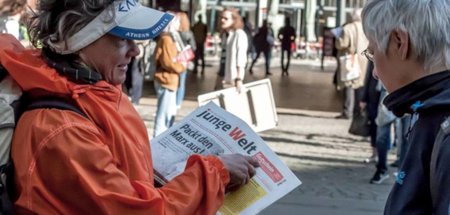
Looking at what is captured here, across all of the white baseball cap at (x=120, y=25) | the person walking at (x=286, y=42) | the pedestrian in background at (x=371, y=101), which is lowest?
the person walking at (x=286, y=42)

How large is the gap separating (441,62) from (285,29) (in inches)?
1005

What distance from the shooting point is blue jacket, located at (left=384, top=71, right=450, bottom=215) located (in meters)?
1.85

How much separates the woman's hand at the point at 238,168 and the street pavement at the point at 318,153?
416 cm

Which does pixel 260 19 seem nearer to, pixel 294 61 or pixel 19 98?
pixel 294 61

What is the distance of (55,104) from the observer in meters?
2.08

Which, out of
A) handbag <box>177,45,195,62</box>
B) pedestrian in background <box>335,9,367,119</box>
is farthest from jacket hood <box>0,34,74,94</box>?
pedestrian in background <box>335,9,367,119</box>

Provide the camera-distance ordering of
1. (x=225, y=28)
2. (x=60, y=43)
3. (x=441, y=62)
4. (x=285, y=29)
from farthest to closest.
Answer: (x=285, y=29) < (x=225, y=28) < (x=60, y=43) < (x=441, y=62)

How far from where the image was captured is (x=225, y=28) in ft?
33.8

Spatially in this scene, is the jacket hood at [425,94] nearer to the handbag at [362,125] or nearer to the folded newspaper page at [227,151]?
the folded newspaper page at [227,151]

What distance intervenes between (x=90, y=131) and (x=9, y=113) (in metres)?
0.21

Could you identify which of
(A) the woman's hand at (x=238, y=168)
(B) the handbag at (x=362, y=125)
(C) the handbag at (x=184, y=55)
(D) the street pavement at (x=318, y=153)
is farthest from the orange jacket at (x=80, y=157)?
(C) the handbag at (x=184, y=55)

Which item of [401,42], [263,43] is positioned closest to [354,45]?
[401,42]

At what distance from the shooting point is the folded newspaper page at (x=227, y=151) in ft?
7.99

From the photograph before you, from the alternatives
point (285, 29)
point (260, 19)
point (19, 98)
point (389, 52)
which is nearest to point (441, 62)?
point (389, 52)
